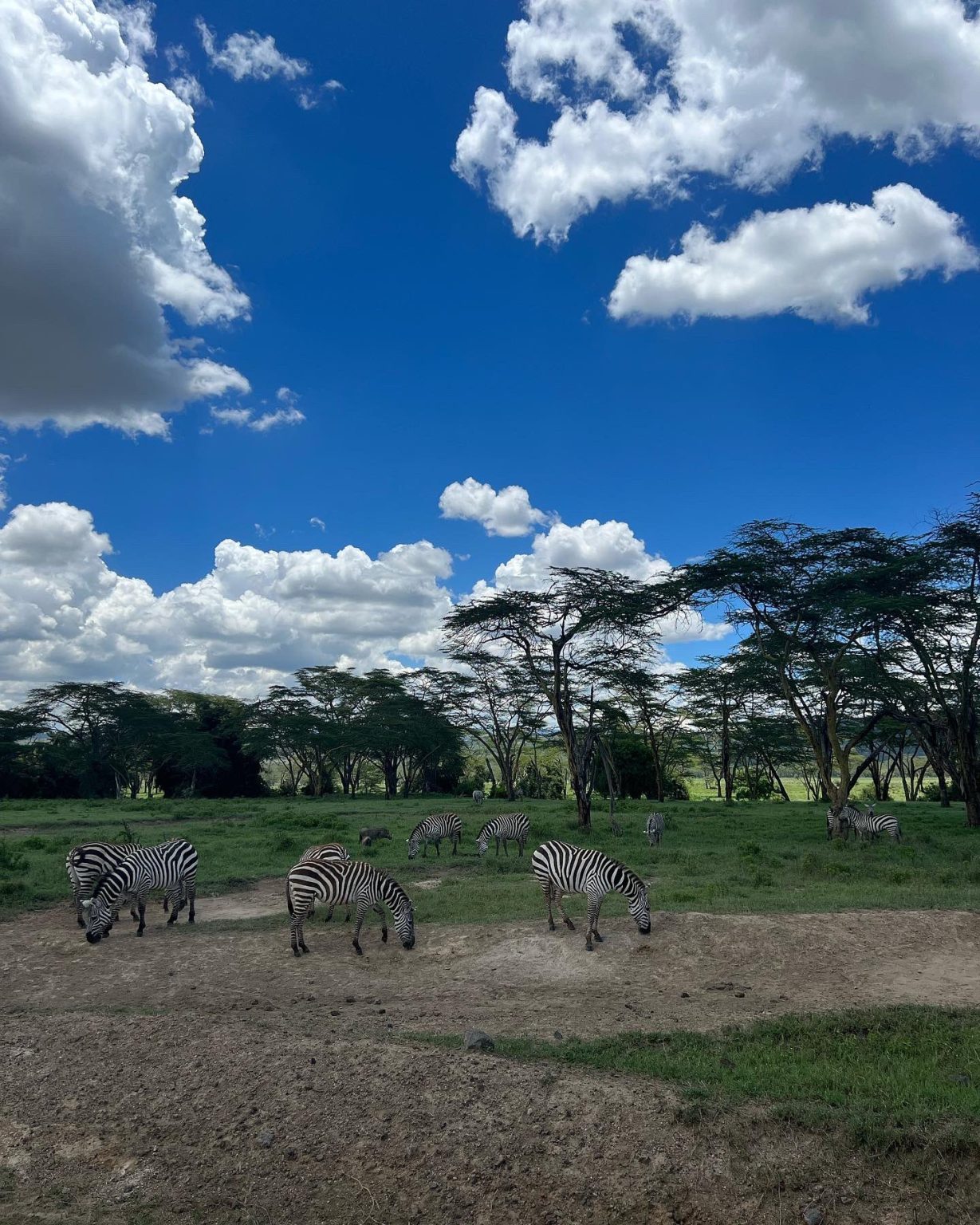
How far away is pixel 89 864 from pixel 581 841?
14.0 metres

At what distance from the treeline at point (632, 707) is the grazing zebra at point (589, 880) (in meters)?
12.9

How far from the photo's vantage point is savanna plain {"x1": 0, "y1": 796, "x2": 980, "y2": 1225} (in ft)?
18.6

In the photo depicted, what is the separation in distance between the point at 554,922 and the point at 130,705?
156 feet

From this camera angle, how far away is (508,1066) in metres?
7.02

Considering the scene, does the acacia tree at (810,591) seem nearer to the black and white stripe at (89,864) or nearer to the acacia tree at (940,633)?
the acacia tree at (940,633)

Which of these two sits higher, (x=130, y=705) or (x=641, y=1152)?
(x=130, y=705)

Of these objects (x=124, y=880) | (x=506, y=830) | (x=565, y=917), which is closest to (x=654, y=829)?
(x=506, y=830)

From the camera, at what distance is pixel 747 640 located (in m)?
26.4

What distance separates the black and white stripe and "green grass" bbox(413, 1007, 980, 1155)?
8855 millimetres

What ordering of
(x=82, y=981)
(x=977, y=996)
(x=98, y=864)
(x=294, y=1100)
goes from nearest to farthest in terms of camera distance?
(x=294, y=1100), (x=977, y=996), (x=82, y=981), (x=98, y=864)

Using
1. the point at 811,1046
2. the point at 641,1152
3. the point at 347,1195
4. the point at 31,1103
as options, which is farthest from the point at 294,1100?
the point at 811,1046

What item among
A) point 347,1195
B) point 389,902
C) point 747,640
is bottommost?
point 347,1195

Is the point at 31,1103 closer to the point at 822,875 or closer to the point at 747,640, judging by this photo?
the point at 822,875

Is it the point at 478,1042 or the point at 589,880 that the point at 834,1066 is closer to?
the point at 478,1042
